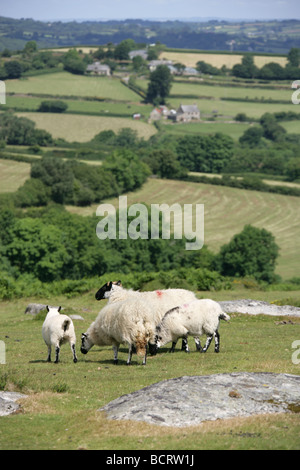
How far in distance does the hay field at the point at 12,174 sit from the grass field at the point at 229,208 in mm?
12186

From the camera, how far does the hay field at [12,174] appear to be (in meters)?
116

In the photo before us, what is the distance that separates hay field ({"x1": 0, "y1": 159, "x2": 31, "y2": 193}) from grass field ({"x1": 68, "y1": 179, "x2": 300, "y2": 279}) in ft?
40.0

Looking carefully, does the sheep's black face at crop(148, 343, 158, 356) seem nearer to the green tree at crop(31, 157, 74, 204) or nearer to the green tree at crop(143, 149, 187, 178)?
the green tree at crop(31, 157, 74, 204)

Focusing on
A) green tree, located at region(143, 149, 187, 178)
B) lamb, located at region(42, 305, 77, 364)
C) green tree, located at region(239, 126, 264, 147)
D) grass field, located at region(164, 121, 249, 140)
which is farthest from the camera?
grass field, located at region(164, 121, 249, 140)

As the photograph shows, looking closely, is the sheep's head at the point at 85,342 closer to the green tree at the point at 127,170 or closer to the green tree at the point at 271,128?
the green tree at the point at 127,170

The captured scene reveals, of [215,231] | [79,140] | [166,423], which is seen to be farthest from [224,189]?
[166,423]

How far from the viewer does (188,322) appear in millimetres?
22484

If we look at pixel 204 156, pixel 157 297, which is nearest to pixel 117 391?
pixel 157 297

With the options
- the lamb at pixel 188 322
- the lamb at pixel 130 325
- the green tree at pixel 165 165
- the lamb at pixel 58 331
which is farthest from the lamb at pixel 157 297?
the green tree at pixel 165 165

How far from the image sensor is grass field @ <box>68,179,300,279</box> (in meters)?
102

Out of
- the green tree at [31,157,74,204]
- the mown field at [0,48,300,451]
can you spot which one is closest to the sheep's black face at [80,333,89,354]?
the mown field at [0,48,300,451]

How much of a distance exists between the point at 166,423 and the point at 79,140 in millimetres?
158730

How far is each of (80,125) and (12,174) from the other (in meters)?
62.1
